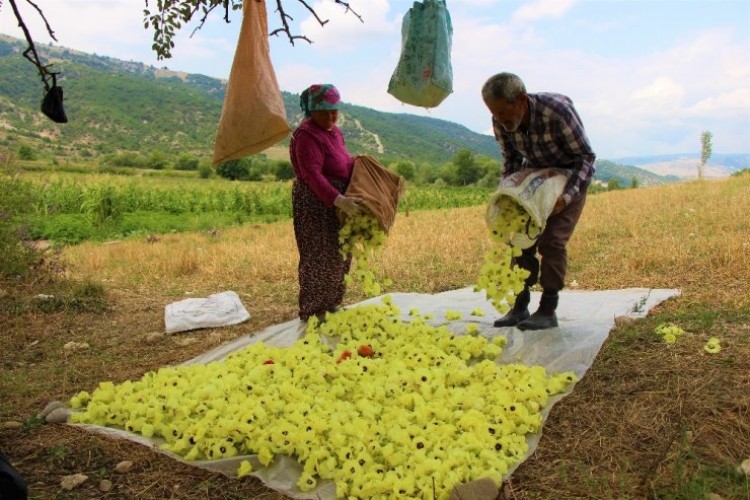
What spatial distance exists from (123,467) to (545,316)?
2928 millimetres

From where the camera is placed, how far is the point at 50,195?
18.8m

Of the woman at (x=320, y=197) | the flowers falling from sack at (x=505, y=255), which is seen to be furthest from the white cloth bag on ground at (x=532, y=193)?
the woman at (x=320, y=197)

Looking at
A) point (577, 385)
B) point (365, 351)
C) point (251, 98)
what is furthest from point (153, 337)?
point (577, 385)

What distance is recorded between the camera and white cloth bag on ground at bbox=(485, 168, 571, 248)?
372 cm

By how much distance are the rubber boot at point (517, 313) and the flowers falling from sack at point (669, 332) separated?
953 millimetres

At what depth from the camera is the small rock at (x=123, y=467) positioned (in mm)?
2896

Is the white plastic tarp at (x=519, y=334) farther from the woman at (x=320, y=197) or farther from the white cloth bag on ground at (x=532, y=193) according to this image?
the white cloth bag on ground at (x=532, y=193)

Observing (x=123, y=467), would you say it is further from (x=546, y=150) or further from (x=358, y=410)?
(x=546, y=150)

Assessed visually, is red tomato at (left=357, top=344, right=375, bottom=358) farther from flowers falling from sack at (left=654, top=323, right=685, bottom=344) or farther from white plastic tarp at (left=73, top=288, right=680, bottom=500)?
flowers falling from sack at (left=654, top=323, right=685, bottom=344)

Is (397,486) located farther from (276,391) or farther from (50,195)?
(50,195)

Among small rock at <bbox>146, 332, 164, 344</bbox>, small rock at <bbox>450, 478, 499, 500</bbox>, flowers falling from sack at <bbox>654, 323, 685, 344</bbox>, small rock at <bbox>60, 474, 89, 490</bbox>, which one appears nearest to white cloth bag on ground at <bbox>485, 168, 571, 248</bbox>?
flowers falling from sack at <bbox>654, 323, 685, 344</bbox>

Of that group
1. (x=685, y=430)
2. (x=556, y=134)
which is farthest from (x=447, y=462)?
(x=556, y=134)

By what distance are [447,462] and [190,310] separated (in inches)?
151

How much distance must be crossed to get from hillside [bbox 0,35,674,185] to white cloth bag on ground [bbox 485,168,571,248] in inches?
1844
